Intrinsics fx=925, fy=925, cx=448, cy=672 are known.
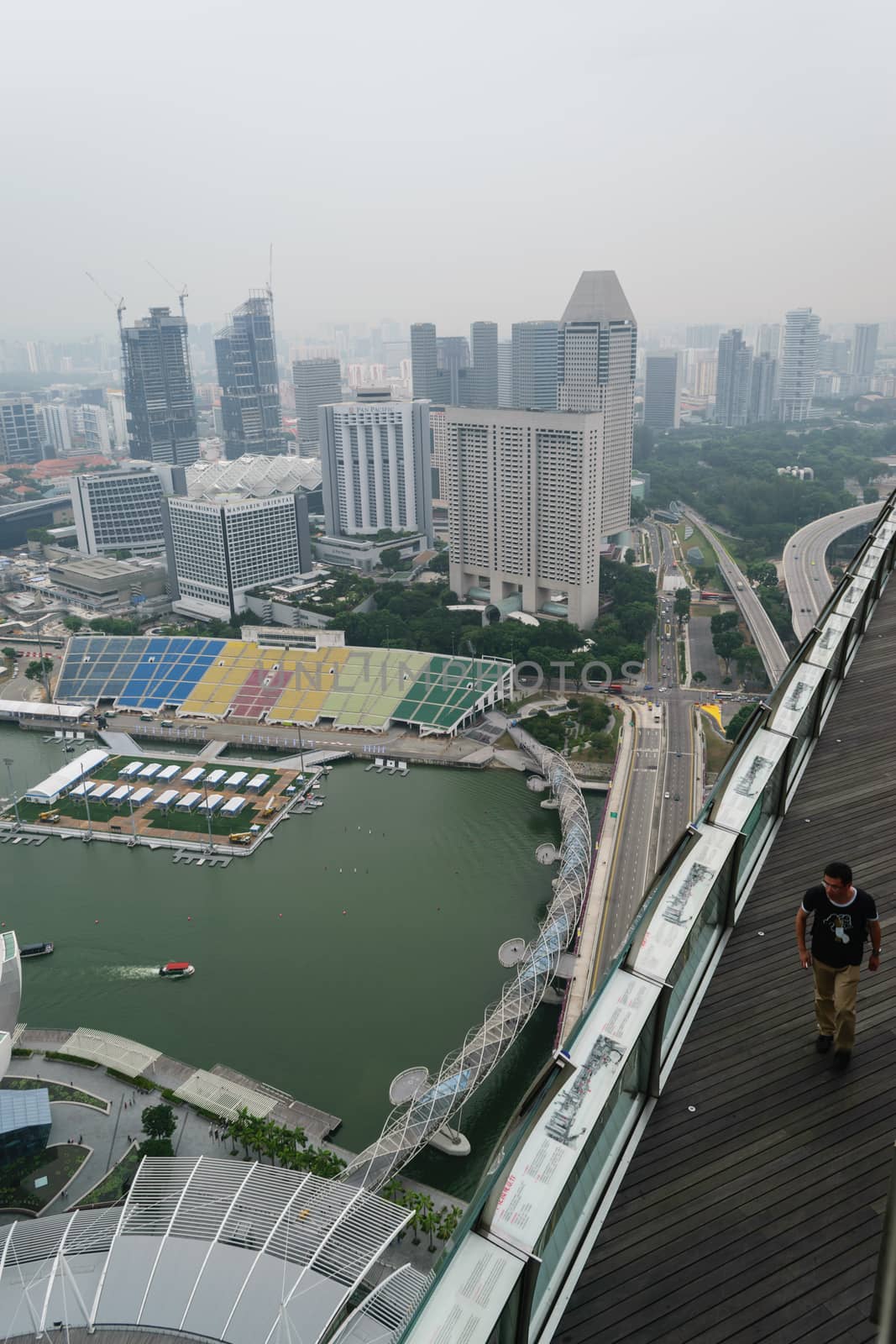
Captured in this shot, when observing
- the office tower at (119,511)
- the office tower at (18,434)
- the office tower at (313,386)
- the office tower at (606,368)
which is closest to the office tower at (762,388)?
the office tower at (313,386)

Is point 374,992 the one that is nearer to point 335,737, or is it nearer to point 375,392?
point 335,737

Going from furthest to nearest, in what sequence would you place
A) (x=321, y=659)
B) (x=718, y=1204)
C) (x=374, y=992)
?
1. (x=321, y=659)
2. (x=374, y=992)
3. (x=718, y=1204)

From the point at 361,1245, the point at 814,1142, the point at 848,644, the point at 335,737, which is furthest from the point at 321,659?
the point at 814,1142

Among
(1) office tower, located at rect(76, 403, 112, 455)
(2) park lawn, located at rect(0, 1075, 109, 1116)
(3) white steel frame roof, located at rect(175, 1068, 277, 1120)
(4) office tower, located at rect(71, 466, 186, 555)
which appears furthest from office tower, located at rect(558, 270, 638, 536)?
(1) office tower, located at rect(76, 403, 112, 455)

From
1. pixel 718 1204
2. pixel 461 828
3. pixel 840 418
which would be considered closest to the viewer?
pixel 718 1204

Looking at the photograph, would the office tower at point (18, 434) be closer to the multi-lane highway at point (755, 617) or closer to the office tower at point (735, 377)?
the multi-lane highway at point (755, 617)
